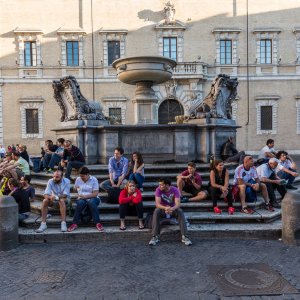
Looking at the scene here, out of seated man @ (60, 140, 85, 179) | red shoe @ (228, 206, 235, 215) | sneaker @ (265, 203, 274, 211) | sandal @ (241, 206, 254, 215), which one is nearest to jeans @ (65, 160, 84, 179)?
seated man @ (60, 140, 85, 179)

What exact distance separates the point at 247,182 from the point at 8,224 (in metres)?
5.07

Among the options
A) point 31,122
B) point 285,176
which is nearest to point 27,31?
point 31,122

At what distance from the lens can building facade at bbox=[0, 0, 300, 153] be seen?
28.5 m

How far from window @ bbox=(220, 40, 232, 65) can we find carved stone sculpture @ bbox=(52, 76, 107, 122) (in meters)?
21.0

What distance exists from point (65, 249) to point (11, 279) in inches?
52.7

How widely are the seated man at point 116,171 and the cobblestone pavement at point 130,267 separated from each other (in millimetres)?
1670

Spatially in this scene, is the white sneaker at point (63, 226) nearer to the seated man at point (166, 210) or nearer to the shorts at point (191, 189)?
the seated man at point (166, 210)

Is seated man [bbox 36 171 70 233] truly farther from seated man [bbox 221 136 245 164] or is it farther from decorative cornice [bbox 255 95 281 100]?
decorative cornice [bbox 255 95 281 100]

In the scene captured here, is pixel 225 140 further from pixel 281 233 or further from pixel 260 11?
pixel 260 11

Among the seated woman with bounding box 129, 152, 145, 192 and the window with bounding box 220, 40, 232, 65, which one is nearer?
the seated woman with bounding box 129, 152, 145, 192

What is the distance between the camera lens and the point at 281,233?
6773 mm

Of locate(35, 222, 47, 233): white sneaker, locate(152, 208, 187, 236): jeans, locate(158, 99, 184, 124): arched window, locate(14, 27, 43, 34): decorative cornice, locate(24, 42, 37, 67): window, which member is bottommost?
locate(35, 222, 47, 233): white sneaker

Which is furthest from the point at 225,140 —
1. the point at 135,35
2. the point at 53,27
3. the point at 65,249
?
the point at 53,27

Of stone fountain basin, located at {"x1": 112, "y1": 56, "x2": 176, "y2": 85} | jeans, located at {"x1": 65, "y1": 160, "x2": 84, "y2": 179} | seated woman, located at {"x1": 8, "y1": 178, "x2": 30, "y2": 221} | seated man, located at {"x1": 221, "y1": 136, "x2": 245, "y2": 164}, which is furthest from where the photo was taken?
stone fountain basin, located at {"x1": 112, "y1": 56, "x2": 176, "y2": 85}
